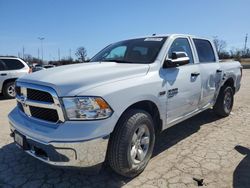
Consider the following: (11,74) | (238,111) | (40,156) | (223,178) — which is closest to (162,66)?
(223,178)

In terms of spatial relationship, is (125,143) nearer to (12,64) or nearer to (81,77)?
(81,77)

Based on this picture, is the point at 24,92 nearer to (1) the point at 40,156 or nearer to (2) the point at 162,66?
(1) the point at 40,156

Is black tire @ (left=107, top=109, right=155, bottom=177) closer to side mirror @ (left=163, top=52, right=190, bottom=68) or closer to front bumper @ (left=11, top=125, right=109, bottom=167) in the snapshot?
front bumper @ (left=11, top=125, right=109, bottom=167)

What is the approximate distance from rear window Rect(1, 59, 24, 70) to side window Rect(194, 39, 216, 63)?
7.88 meters

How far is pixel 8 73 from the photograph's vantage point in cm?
1018

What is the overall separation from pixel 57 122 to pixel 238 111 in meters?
5.66

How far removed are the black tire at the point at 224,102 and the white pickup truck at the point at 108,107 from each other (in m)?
1.73

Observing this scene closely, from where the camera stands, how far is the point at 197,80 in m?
4.55

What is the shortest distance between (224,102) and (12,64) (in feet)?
27.3

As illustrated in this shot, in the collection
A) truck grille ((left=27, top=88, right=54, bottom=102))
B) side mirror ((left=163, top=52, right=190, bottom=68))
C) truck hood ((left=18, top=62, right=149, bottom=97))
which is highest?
side mirror ((left=163, top=52, right=190, bottom=68))

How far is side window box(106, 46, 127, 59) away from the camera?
177 inches

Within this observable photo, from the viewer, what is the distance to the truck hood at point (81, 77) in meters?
2.84

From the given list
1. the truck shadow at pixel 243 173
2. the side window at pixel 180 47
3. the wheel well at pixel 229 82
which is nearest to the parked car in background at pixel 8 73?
the side window at pixel 180 47

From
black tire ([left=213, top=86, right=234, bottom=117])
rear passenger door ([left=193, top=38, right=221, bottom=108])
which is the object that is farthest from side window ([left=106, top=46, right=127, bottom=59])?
black tire ([left=213, top=86, right=234, bottom=117])
